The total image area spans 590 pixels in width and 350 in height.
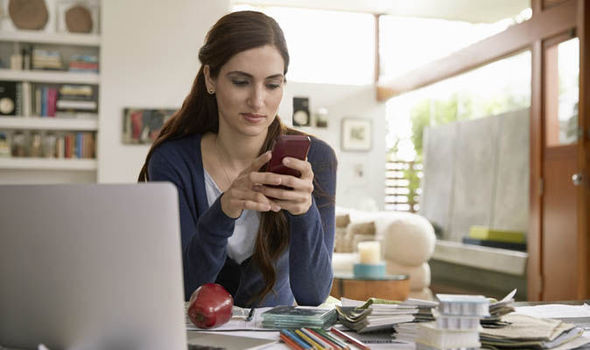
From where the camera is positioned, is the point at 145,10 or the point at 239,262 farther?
the point at 145,10

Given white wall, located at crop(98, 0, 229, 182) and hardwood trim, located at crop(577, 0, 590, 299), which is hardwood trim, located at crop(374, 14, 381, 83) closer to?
white wall, located at crop(98, 0, 229, 182)

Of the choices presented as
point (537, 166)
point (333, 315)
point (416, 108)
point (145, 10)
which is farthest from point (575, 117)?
point (416, 108)

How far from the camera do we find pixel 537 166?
518 cm

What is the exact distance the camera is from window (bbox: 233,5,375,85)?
8609mm

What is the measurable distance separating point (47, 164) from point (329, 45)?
183 inches

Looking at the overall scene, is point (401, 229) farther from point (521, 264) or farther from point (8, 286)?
point (8, 286)

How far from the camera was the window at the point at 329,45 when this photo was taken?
8609 mm

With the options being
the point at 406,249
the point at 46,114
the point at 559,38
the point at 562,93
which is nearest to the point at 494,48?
the point at 559,38

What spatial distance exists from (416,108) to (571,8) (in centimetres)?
577

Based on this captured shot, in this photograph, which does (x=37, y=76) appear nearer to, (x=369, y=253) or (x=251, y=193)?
(x=369, y=253)

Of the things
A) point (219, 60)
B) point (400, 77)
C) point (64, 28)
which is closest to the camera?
point (219, 60)

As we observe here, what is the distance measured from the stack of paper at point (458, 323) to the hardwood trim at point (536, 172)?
4.56 metres

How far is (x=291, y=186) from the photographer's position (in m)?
1.28

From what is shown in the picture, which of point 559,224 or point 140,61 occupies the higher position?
point 140,61
